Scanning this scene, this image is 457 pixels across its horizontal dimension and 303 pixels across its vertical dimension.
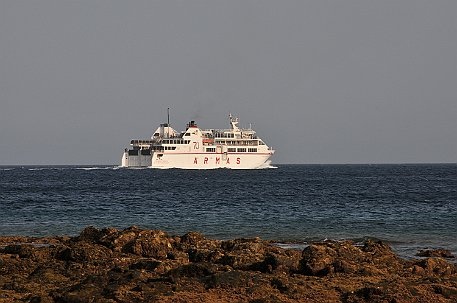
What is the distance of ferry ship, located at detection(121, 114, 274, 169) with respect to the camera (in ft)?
476

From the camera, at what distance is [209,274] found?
48.6ft

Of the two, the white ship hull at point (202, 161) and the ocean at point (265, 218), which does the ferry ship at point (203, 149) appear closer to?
the white ship hull at point (202, 161)

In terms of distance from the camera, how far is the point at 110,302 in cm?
1285

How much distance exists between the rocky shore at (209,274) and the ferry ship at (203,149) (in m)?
124

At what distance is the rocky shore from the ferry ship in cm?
12398

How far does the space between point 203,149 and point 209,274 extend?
131 meters

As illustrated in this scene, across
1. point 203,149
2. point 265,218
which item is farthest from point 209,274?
point 203,149

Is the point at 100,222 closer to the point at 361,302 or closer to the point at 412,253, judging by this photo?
the point at 412,253

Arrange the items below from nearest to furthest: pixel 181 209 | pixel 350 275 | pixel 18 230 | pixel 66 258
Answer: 1. pixel 350 275
2. pixel 66 258
3. pixel 18 230
4. pixel 181 209

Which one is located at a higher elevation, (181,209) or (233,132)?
(233,132)

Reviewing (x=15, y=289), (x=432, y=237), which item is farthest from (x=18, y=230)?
(x=432, y=237)

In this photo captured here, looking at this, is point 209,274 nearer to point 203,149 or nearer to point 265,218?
point 265,218

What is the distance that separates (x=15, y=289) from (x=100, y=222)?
21.6 metres

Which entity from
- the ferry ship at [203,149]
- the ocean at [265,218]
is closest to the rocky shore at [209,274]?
the ocean at [265,218]
